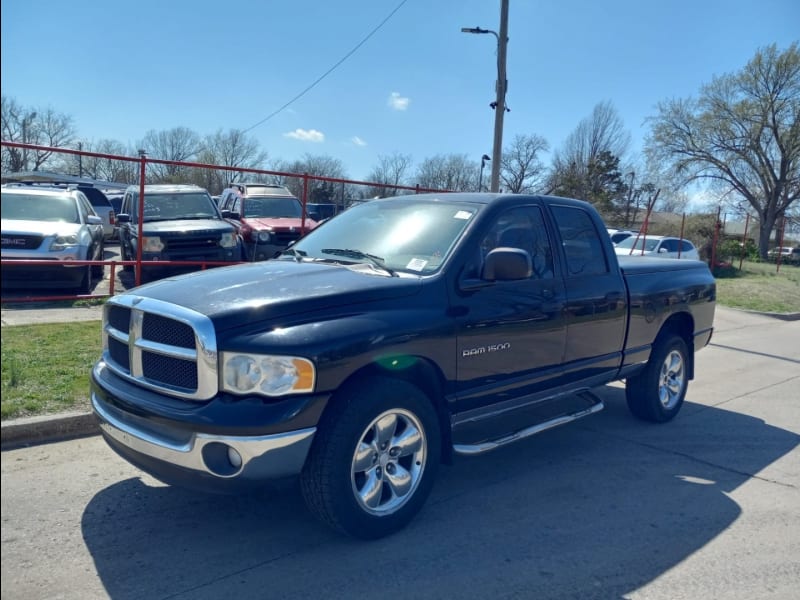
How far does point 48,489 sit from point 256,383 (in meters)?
1.97

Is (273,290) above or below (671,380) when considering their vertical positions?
above

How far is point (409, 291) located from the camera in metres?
3.94

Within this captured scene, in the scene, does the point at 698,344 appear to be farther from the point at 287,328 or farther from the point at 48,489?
the point at 48,489

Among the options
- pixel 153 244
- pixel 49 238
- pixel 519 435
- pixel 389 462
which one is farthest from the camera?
pixel 153 244

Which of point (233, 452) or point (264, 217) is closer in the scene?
point (233, 452)

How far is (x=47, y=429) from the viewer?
5121mm

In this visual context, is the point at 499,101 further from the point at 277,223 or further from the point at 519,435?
the point at 519,435

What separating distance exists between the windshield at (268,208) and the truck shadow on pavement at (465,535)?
1002cm

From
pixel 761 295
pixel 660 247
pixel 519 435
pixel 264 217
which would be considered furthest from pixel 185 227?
pixel 660 247

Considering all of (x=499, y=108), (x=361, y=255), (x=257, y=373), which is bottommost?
(x=257, y=373)

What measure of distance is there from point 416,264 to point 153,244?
7979 mm

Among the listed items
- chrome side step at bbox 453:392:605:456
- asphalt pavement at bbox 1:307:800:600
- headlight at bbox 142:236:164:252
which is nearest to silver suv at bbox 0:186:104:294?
headlight at bbox 142:236:164:252

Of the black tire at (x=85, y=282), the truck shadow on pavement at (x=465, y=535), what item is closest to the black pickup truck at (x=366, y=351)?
the truck shadow on pavement at (x=465, y=535)

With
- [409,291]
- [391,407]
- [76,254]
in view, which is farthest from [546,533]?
[76,254]
